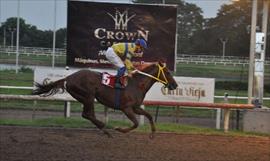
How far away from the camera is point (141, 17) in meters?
18.1

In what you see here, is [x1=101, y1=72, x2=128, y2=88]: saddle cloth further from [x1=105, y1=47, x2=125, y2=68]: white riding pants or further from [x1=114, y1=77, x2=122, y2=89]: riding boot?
[x1=105, y1=47, x2=125, y2=68]: white riding pants

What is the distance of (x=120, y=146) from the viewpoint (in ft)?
40.4

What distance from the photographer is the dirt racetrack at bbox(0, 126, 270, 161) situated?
10516mm

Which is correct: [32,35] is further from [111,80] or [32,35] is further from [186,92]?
[111,80]

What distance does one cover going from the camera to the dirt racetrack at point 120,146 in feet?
34.5

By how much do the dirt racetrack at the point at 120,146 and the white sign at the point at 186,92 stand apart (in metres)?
2.70

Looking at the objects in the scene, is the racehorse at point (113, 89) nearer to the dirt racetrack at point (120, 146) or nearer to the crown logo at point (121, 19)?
the dirt racetrack at point (120, 146)

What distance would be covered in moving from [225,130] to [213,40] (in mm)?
Result: 9724

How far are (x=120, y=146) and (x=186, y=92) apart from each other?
6223 millimetres

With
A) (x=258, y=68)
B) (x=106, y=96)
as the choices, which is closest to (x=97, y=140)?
(x=106, y=96)

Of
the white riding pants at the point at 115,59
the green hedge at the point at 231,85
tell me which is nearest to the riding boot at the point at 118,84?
the white riding pants at the point at 115,59

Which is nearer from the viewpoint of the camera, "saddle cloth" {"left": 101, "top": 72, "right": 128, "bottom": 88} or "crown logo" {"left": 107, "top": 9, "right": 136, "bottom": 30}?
"saddle cloth" {"left": 101, "top": 72, "right": 128, "bottom": 88}

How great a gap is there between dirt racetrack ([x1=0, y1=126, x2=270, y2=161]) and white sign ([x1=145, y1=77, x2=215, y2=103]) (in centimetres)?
270

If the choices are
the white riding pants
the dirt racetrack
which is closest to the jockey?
the white riding pants
